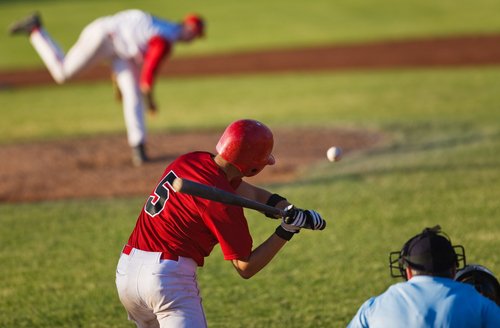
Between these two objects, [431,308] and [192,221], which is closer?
[431,308]

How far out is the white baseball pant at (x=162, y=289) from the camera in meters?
3.37

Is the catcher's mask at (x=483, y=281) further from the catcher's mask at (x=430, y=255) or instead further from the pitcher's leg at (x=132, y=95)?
the pitcher's leg at (x=132, y=95)

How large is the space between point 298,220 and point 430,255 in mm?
811

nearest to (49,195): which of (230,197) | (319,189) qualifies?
(319,189)

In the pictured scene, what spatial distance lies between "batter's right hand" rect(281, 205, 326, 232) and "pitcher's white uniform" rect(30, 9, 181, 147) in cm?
652

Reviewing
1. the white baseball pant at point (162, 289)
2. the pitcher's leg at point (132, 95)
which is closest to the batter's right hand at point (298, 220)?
the white baseball pant at point (162, 289)

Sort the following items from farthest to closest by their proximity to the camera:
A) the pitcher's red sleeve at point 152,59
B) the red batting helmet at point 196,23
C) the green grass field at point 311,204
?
the red batting helmet at point 196,23 < the pitcher's red sleeve at point 152,59 < the green grass field at point 311,204

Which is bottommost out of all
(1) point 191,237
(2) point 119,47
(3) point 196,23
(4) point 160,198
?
(1) point 191,237

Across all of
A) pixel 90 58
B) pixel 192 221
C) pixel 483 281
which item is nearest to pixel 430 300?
pixel 483 281

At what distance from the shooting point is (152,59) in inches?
372

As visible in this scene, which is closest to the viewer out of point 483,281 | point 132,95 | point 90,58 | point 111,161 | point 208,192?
point 208,192

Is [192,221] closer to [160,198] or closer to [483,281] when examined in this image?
[160,198]

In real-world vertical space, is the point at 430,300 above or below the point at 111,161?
below

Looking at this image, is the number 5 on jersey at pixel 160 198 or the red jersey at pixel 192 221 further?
the number 5 on jersey at pixel 160 198
